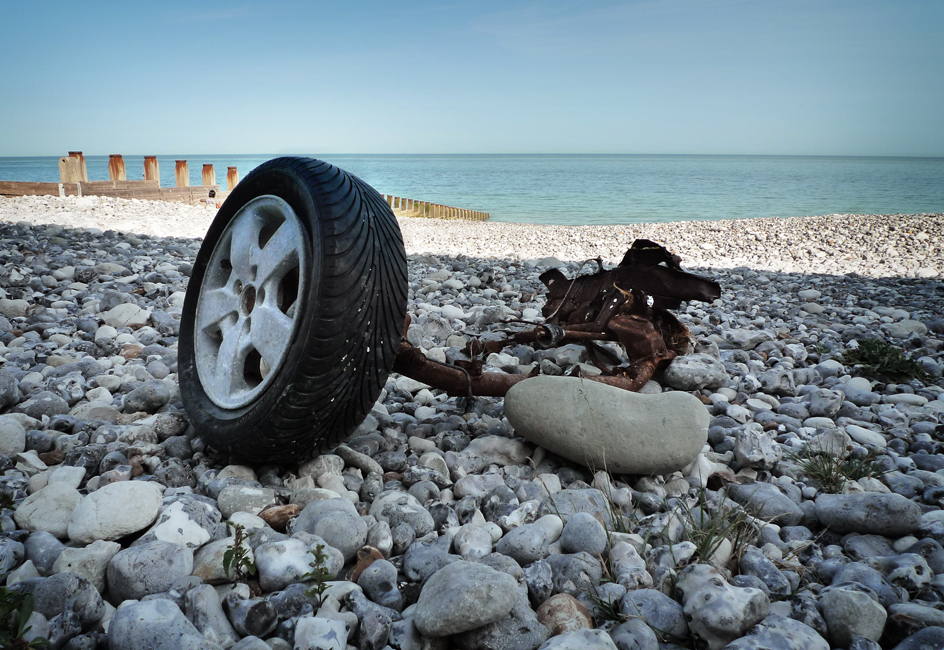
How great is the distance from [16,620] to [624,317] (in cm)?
275

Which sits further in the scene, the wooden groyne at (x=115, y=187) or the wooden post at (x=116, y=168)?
the wooden post at (x=116, y=168)

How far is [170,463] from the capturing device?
6.88ft

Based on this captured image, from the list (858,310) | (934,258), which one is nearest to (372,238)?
(858,310)

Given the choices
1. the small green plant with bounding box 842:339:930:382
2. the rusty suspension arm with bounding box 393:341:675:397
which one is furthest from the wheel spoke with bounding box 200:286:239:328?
the small green plant with bounding box 842:339:930:382

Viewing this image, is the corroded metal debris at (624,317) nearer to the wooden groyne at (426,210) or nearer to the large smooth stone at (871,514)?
the large smooth stone at (871,514)

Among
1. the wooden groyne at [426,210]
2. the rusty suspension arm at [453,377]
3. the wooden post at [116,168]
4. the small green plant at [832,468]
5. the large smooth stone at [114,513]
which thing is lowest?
the small green plant at [832,468]

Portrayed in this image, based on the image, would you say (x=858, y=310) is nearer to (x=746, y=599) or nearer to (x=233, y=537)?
(x=746, y=599)

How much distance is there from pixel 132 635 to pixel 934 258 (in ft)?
36.9

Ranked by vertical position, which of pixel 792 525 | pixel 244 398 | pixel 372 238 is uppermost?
pixel 372 238

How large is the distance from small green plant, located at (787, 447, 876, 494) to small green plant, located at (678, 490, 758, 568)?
49 centimetres

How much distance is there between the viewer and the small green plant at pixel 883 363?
331 centimetres

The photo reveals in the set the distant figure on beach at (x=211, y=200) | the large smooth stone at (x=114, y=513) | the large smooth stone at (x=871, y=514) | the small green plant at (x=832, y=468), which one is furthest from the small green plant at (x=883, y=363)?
the distant figure on beach at (x=211, y=200)

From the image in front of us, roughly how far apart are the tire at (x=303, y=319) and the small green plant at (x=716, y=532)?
104 centimetres

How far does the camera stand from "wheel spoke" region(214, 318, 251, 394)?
2.20m
